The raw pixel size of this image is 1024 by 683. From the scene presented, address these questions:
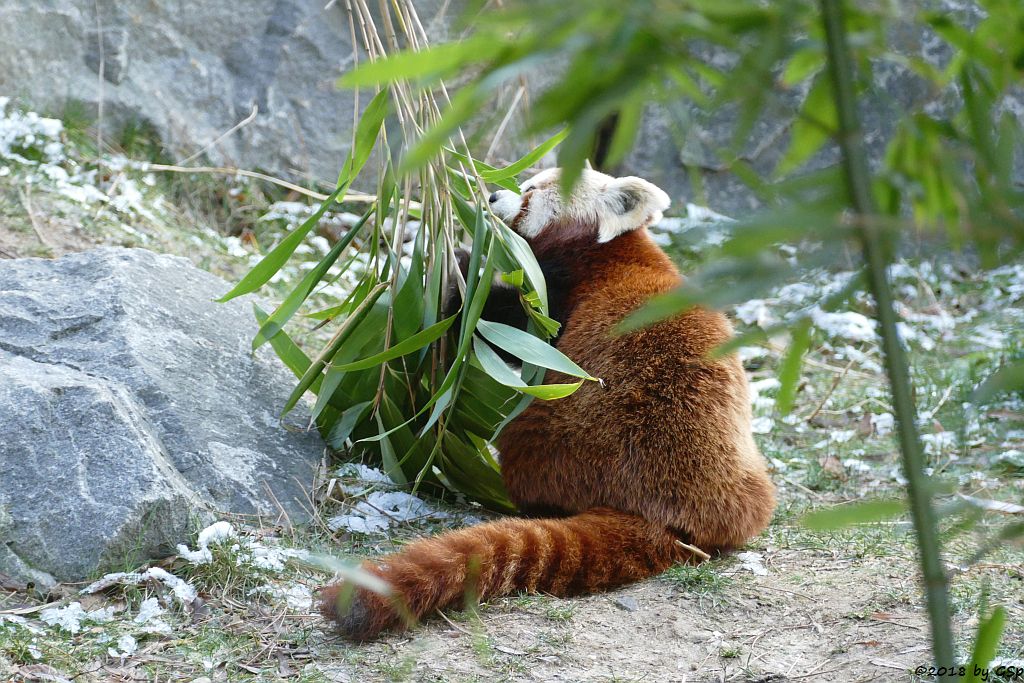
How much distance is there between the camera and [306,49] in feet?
19.3

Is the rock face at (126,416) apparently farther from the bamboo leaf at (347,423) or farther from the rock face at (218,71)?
the rock face at (218,71)

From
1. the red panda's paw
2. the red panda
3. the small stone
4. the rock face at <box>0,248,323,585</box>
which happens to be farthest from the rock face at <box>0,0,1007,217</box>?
the red panda's paw

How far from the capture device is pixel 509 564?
2.49 m

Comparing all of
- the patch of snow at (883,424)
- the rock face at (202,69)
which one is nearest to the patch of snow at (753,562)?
the patch of snow at (883,424)

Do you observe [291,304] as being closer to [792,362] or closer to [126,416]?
[126,416]

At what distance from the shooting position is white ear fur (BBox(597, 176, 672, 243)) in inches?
138

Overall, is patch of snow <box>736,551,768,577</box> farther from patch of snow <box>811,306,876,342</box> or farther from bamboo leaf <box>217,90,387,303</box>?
patch of snow <box>811,306,876,342</box>

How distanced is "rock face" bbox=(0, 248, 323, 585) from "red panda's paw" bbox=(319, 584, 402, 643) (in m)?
0.62

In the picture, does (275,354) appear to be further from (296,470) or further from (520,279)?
(520,279)

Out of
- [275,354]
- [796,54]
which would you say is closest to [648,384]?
[275,354]

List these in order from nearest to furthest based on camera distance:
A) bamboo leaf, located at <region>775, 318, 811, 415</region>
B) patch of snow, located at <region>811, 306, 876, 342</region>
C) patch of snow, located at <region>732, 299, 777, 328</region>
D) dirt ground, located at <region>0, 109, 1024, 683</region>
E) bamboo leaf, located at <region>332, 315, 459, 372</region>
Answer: bamboo leaf, located at <region>775, 318, 811, 415</region>, dirt ground, located at <region>0, 109, 1024, 683</region>, bamboo leaf, located at <region>332, 315, 459, 372</region>, patch of snow, located at <region>811, 306, 876, 342</region>, patch of snow, located at <region>732, 299, 777, 328</region>

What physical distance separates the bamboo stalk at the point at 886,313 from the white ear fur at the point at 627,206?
2.60 meters

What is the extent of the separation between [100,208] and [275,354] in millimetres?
1691

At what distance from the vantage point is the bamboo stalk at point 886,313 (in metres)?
0.87
